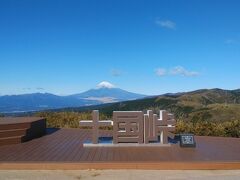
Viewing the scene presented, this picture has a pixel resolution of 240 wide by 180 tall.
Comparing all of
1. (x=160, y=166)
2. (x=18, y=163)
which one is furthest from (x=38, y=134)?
(x=160, y=166)

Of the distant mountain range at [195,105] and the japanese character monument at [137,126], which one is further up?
the distant mountain range at [195,105]

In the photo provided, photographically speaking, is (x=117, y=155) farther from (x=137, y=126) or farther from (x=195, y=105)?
(x=195, y=105)

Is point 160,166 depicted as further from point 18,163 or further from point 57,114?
Result: point 57,114

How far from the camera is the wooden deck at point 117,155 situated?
32.6 feet

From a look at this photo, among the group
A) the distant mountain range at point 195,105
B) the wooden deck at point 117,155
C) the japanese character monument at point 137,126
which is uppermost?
the distant mountain range at point 195,105

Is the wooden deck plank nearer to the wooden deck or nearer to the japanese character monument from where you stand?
the wooden deck

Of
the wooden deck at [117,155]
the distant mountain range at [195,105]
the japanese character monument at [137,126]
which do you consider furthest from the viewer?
the distant mountain range at [195,105]

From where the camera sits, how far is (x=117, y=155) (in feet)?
36.1

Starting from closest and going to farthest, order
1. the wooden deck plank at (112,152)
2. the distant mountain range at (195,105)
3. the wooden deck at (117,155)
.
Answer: the wooden deck at (117,155)
the wooden deck plank at (112,152)
the distant mountain range at (195,105)

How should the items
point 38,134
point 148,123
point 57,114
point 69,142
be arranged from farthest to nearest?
point 57,114 < point 38,134 < point 69,142 < point 148,123

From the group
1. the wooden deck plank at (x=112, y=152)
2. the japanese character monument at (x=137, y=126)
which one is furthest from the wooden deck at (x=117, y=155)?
the japanese character monument at (x=137, y=126)

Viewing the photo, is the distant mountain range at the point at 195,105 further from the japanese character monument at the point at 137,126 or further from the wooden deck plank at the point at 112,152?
the japanese character monument at the point at 137,126

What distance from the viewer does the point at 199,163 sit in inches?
394
